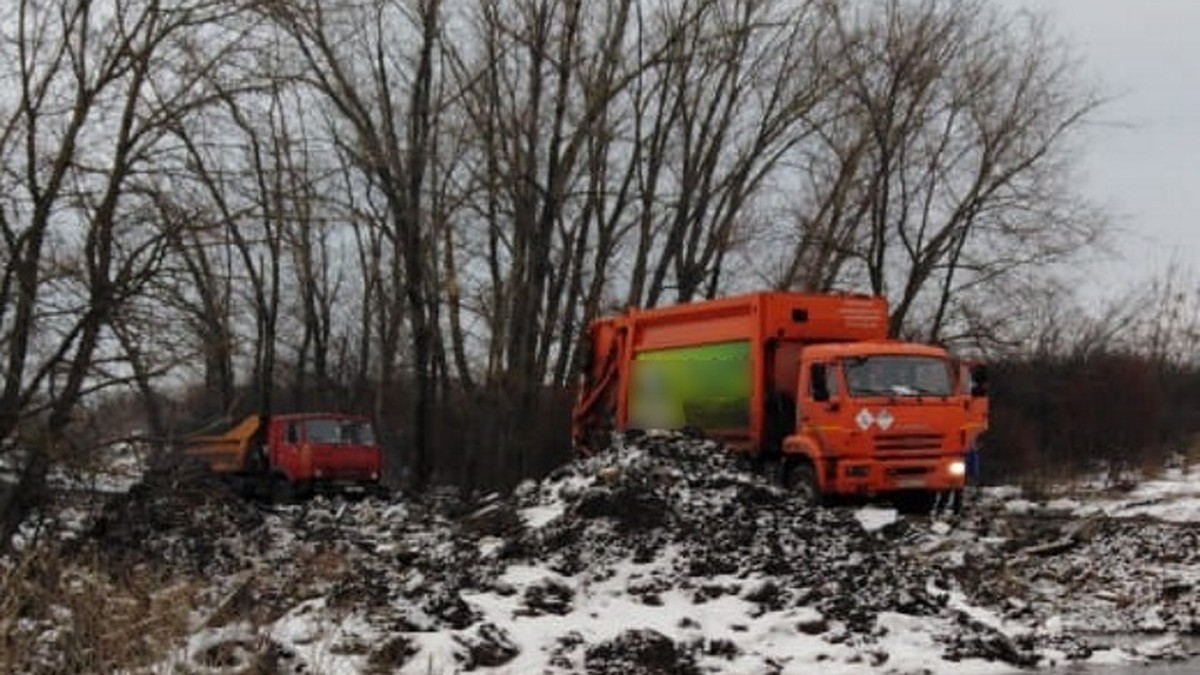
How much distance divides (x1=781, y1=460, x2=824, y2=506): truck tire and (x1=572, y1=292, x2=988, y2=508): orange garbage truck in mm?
20

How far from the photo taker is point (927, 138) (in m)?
38.4

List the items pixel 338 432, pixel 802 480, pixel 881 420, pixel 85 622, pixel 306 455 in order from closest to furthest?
pixel 85 622 < pixel 881 420 < pixel 802 480 < pixel 306 455 < pixel 338 432

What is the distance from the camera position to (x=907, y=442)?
19.2 m

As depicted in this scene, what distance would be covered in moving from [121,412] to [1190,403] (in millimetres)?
32772

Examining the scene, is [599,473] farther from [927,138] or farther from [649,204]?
[927,138]

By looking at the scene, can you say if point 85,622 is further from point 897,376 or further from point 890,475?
point 897,376

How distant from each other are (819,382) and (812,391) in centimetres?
17

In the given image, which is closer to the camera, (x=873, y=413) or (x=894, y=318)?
(x=873, y=413)

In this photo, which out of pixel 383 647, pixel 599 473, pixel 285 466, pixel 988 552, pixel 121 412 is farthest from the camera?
pixel 285 466

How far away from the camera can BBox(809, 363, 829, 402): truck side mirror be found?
19172 mm

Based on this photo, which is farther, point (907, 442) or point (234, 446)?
point (234, 446)

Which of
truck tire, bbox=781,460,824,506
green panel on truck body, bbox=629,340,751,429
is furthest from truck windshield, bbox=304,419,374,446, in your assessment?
truck tire, bbox=781,460,824,506

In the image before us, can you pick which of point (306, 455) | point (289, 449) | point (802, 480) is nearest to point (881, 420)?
point (802, 480)

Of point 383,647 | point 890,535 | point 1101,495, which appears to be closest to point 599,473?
point 890,535
